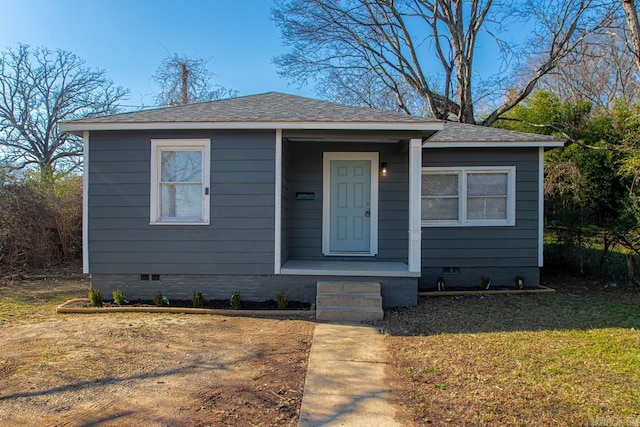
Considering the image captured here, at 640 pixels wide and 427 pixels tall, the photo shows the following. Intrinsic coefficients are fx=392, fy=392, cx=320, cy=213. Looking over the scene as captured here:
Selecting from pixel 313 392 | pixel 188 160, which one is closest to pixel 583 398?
pixel 313 392

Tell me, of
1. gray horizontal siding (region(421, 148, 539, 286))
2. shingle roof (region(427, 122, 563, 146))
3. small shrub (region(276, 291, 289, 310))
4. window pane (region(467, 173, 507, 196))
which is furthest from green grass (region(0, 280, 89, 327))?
window pane (region(467, 173, 507, 196))

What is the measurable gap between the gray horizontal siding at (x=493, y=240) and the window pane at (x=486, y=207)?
27 centimetres

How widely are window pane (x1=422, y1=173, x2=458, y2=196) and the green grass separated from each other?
6.63m

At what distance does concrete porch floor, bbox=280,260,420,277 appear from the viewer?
20.2 feet

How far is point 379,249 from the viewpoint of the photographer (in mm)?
7469

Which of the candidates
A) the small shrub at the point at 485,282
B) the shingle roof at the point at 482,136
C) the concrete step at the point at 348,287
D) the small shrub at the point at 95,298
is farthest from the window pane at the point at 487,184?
the small shrub at the point at 95,298

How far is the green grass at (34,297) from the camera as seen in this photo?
5.59 meters

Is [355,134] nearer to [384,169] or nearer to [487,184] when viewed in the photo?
[384,169]

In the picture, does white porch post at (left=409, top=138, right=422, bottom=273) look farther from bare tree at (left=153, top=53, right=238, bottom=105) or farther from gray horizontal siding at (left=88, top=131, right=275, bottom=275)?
bare tree at (left=153, top=53, right=238, bottom=105)

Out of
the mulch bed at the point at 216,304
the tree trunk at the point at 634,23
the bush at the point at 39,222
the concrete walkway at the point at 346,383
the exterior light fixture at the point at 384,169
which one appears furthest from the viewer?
the bush at the point at 39,222

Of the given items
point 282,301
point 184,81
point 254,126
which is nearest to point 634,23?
point 254,126

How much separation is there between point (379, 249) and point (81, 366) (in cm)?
514

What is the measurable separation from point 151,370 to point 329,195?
467 centimetres

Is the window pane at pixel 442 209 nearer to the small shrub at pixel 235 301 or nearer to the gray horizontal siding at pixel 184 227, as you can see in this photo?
the gray horizontal siding at pixel 184 227
